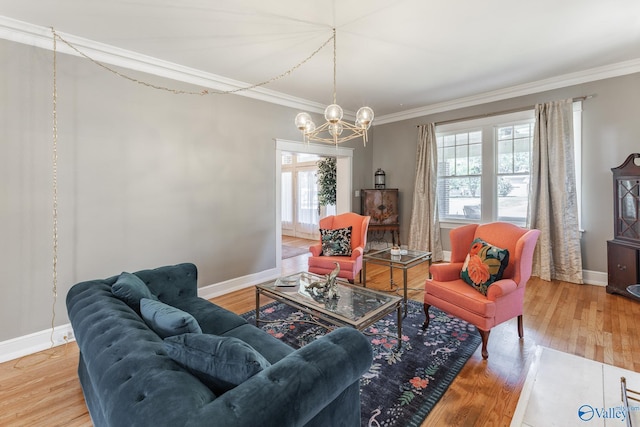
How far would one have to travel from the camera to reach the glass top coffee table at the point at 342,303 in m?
2.13

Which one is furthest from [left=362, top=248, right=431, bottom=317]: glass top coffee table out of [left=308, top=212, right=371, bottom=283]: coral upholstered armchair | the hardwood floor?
the hardwood floor

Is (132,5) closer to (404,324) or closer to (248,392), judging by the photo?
(248,392)

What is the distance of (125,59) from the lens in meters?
3.08

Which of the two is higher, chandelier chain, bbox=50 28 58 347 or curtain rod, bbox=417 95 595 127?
curtain rod, bbox=417 95 595 127

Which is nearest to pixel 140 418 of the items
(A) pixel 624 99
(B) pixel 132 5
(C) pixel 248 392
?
(C) pixel 248 392

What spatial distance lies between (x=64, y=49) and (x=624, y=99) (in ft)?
20.6

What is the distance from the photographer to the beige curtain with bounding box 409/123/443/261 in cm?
530

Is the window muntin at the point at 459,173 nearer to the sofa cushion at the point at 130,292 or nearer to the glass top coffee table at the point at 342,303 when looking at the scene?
the glass top coffee table at the point at 342,303

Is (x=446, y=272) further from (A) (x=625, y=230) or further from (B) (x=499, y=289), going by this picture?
(A) (x=625, y=230)

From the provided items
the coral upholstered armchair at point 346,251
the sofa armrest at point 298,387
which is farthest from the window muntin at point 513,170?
the sofa armrest at point 298,387

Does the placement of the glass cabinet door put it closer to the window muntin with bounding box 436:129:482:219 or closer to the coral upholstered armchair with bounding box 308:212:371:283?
the window muntin with bounding box 436:129:482:219

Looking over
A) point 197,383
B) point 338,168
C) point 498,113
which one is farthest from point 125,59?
point 498,113

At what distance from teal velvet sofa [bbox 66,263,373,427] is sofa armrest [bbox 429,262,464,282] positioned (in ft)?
5.62

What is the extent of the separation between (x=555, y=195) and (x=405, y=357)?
3.43 meters
